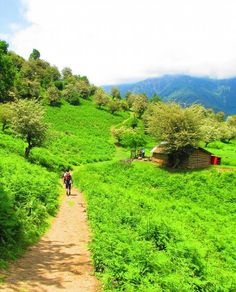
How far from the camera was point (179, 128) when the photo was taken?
52.2m

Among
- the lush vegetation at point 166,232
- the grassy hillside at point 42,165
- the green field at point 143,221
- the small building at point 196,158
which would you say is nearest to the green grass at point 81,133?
the grassy hillside at point 42,165

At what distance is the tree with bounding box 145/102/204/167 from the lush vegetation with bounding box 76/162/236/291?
6777 mm

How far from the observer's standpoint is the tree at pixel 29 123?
4512cm

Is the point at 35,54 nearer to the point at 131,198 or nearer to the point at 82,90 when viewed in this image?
the point at 82,90

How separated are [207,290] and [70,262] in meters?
5.90

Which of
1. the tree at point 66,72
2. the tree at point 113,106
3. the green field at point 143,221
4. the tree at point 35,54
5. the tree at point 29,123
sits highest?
the tree at point 35,54

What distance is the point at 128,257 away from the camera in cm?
1498

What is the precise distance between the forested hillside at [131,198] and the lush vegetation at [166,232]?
6cm

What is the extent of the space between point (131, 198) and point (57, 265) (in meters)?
16.8

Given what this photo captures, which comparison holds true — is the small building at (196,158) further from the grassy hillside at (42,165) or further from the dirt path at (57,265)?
the dirt path at (57,265)

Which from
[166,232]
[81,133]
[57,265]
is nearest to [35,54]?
[81,133]

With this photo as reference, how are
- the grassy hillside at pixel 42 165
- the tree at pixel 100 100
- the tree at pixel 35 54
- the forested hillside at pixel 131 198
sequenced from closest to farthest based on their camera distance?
the forested hillside at pixel 131 198 < the grassy hillside at pixel 42 165 < the tree at pixel 100 100 < the tree at pixel 35 54

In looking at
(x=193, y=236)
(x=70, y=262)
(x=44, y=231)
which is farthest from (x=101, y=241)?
(x=193, y=236)

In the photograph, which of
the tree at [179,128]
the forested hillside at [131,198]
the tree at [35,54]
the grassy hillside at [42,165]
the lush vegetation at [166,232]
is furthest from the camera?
the tree at [35,54]
